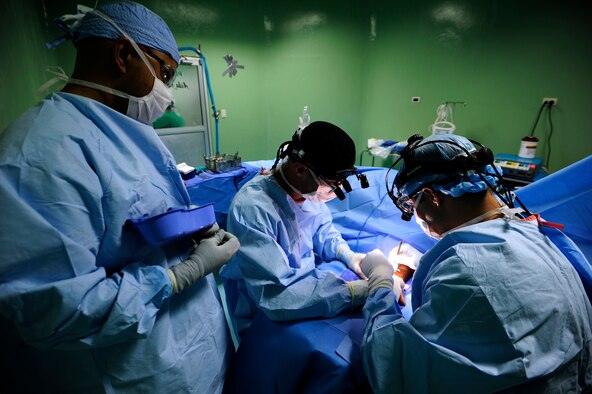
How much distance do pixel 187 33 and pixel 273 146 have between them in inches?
80.4

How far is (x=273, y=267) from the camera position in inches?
42.2

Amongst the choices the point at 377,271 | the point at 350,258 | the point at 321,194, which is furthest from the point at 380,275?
the point at 321,194

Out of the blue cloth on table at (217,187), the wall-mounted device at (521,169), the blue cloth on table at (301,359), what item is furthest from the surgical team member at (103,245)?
the wall-mounted device at (521,169)

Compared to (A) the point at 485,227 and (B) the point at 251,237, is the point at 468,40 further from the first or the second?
(B) the point at 251,237

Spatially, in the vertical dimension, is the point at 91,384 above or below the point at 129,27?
below

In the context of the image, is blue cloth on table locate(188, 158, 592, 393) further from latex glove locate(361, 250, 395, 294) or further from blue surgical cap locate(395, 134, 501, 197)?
blue surgical cap locate(395, 134, 501, 197)

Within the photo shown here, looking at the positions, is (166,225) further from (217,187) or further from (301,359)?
(217,187)

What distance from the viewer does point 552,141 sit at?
2816 millimetres

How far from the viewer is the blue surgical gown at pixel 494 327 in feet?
2.11

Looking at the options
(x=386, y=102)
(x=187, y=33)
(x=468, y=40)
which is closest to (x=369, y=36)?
(x=386, y=102)

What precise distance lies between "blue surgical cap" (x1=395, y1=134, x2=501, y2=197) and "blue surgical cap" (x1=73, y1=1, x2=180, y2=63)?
928 mm

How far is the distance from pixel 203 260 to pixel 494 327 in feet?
2.62

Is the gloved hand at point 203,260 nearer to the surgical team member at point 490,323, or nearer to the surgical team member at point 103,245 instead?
the surgical team member at point 103,245

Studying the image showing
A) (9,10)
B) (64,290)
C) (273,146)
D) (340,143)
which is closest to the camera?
(64,290)
